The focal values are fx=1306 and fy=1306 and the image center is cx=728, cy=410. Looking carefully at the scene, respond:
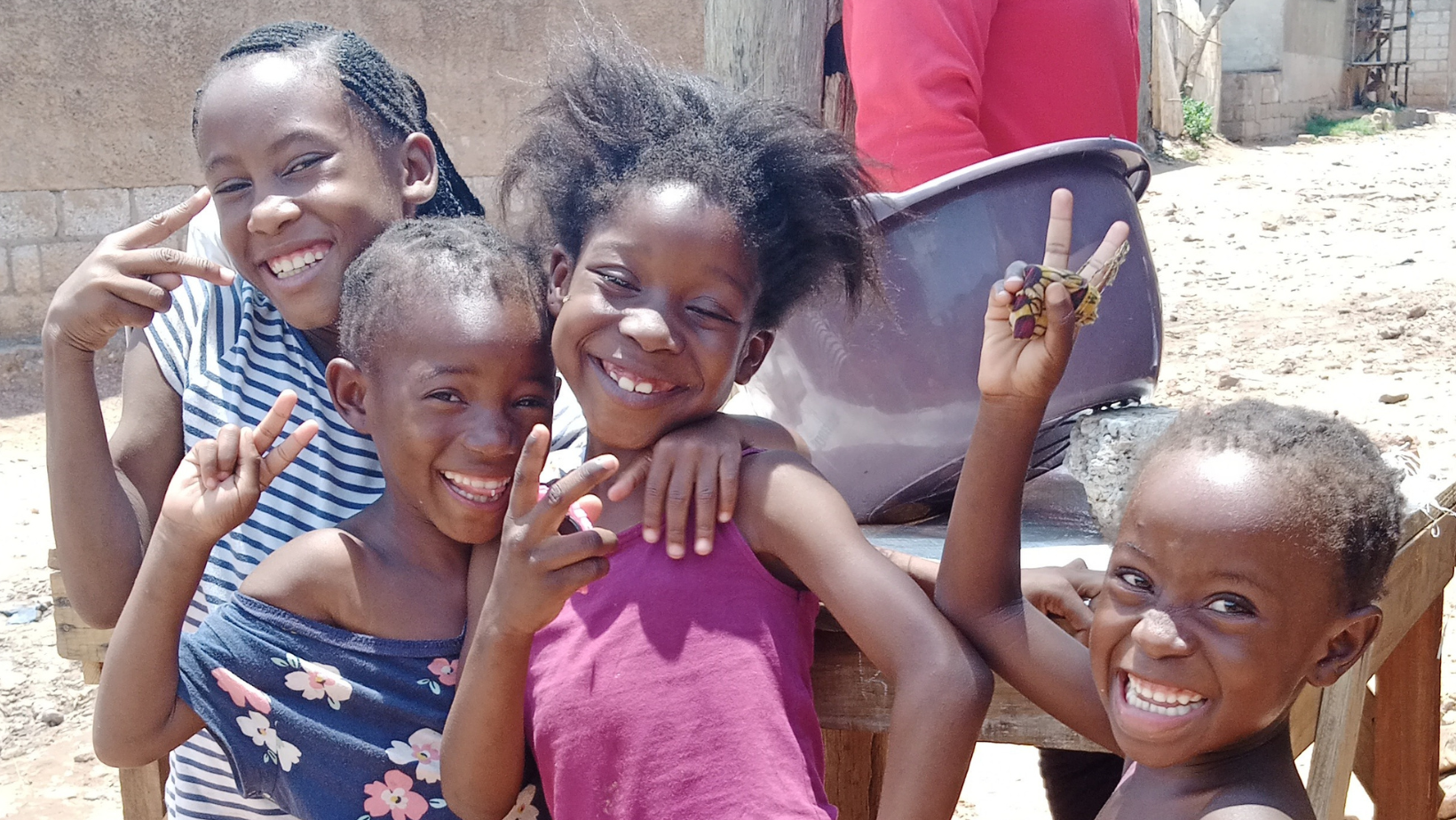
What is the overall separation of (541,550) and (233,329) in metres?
0.81

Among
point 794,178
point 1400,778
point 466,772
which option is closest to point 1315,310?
point 1400,778

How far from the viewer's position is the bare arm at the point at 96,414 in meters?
1.80

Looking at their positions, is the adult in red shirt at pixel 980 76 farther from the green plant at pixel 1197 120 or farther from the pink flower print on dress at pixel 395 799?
the green plant at pixel 1197 120

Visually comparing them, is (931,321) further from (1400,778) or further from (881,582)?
(1400,778)

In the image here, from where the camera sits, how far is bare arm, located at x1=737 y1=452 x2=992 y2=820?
1463 mm

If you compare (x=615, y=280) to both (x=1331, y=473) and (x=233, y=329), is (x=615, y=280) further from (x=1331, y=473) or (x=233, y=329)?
(x=1331, y=473)

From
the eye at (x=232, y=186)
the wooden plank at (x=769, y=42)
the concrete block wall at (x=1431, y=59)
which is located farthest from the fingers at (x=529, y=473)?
the concrete block wall at (x=1431, y=59)

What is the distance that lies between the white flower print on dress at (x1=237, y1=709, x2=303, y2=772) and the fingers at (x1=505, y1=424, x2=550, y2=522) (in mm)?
493

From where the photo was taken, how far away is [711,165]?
5.64 feet

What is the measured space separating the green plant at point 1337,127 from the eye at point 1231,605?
16.0 metres

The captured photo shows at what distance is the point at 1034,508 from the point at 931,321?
0.46m

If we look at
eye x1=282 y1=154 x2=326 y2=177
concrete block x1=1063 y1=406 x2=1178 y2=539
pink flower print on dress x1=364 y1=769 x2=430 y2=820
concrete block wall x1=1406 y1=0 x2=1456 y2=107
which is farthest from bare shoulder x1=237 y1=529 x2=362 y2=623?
concrete block wall x1=1406 y1=0 x2=1456 y2=107

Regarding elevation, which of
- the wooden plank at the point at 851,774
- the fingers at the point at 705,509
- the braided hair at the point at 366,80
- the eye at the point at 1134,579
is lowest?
the wooden plank at the point at 851,774

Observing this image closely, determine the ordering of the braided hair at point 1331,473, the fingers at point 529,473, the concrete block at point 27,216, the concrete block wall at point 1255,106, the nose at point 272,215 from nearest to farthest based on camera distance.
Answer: the braided hair at point 1331,473
the fingers at point 529,473
the nose at point 272,215
the concrete block at point 27,216
the concrete block wall at point 1255,106
